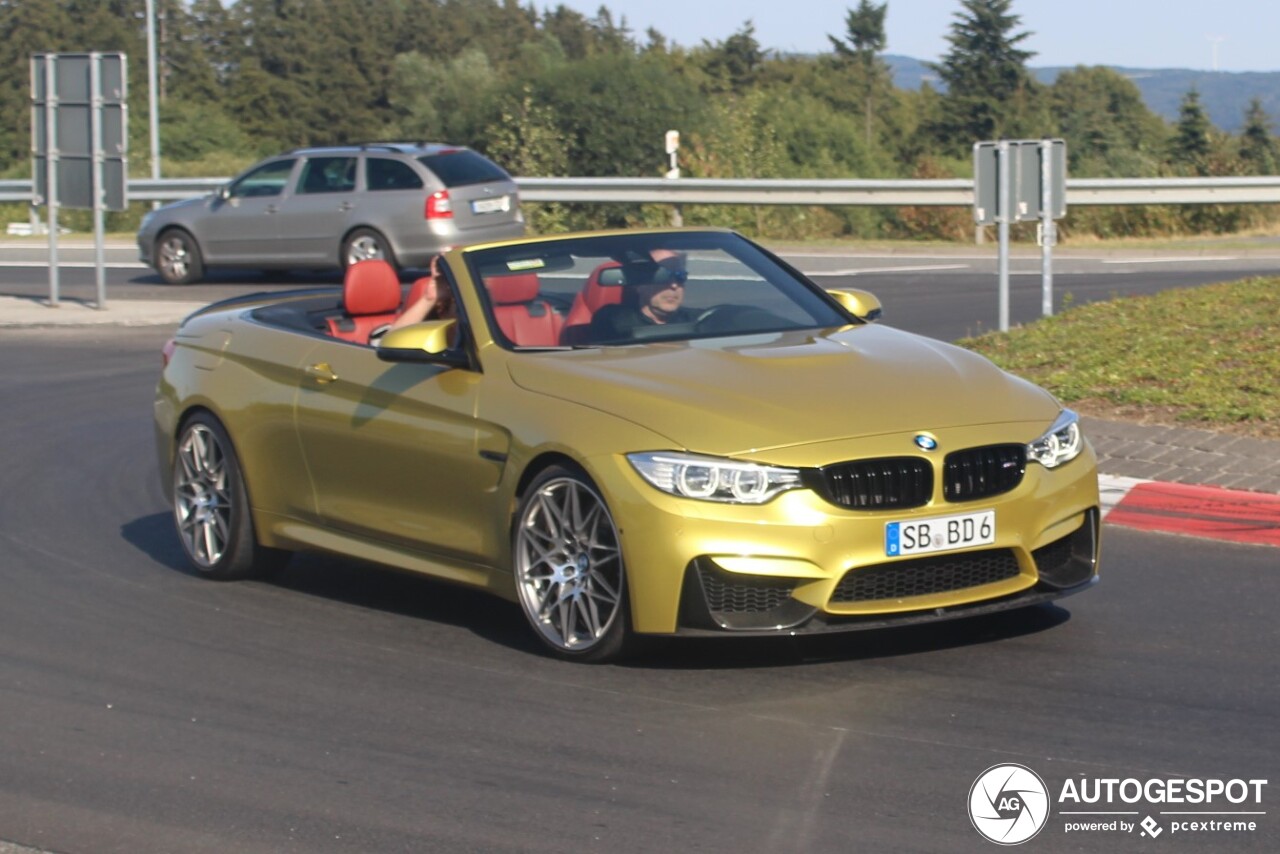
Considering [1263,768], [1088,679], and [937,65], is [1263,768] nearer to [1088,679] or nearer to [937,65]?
[1088,679]

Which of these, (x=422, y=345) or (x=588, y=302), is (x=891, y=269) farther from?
(x=422, y=345)

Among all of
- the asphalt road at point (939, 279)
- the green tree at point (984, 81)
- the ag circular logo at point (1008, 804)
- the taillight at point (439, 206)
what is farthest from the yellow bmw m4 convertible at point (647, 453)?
the green tree at point (984, 81)

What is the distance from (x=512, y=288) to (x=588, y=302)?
30cm

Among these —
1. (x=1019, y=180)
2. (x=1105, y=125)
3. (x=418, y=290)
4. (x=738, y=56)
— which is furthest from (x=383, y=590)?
(x=738, y=56)

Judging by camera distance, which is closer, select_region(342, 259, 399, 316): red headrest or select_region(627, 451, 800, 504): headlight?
select_region(627, 451, 800, 504): headlight

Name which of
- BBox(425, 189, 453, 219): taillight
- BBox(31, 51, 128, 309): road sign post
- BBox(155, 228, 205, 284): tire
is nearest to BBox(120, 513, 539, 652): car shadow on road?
BBox(31, 51, 128, 309): road sign post

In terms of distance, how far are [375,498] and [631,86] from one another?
37382mm

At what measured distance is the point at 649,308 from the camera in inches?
295

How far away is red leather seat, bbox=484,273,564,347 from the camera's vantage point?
732cm

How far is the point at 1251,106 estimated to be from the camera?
58.2 m

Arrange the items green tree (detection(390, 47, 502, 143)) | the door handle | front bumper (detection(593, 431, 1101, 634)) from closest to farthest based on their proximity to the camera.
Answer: front bumper (detection(593, 431, 1101, 634)), the door handle, green tree (detection(390, 47, 502, 143))

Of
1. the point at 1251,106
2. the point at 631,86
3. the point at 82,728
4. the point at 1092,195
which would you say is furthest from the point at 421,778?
the point at 1251,106

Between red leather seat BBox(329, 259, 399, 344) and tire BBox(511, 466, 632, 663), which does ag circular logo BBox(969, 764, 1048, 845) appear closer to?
tire BBox(511, 466, 632, 663)

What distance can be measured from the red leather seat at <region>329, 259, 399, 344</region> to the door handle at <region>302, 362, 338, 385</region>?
84 centimetres
